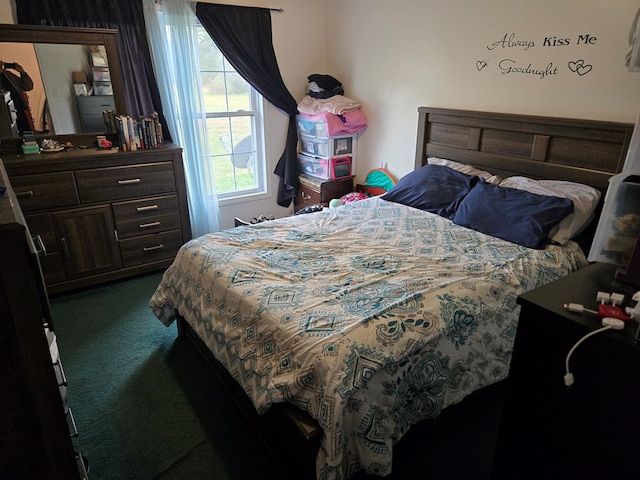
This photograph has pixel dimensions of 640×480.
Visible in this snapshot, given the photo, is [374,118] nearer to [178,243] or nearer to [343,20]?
[343,20]

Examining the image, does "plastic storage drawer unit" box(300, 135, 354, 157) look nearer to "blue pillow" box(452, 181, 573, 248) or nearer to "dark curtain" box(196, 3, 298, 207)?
A: "dark curtain" box(196, 3, 298, 207)

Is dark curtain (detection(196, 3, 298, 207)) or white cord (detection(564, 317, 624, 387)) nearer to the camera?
white cord (detection(564, 317, 624, 387))

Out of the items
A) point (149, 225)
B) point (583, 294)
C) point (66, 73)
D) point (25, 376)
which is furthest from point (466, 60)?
point (25, 376)

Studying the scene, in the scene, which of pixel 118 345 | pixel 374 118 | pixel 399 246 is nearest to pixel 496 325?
pixel 399 246

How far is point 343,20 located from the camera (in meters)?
3.83

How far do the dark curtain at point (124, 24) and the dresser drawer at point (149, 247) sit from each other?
2.92ft

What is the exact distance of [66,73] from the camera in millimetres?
2980

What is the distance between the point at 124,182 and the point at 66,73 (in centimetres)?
87

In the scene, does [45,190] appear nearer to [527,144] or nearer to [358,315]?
[358,315]

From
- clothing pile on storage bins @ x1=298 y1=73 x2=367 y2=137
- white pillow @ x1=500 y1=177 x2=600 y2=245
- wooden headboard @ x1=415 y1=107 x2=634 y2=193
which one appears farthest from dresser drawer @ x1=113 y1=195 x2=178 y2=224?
white pillow @ x1=500 y1=177 x2=600 y2=245

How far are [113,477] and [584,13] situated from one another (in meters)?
3.28

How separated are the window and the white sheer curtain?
0.18 metres

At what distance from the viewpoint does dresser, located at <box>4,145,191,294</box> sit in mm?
2768

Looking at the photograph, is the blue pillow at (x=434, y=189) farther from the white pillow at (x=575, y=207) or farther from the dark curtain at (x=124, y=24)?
the dark curtain at (x=124, y=24)
